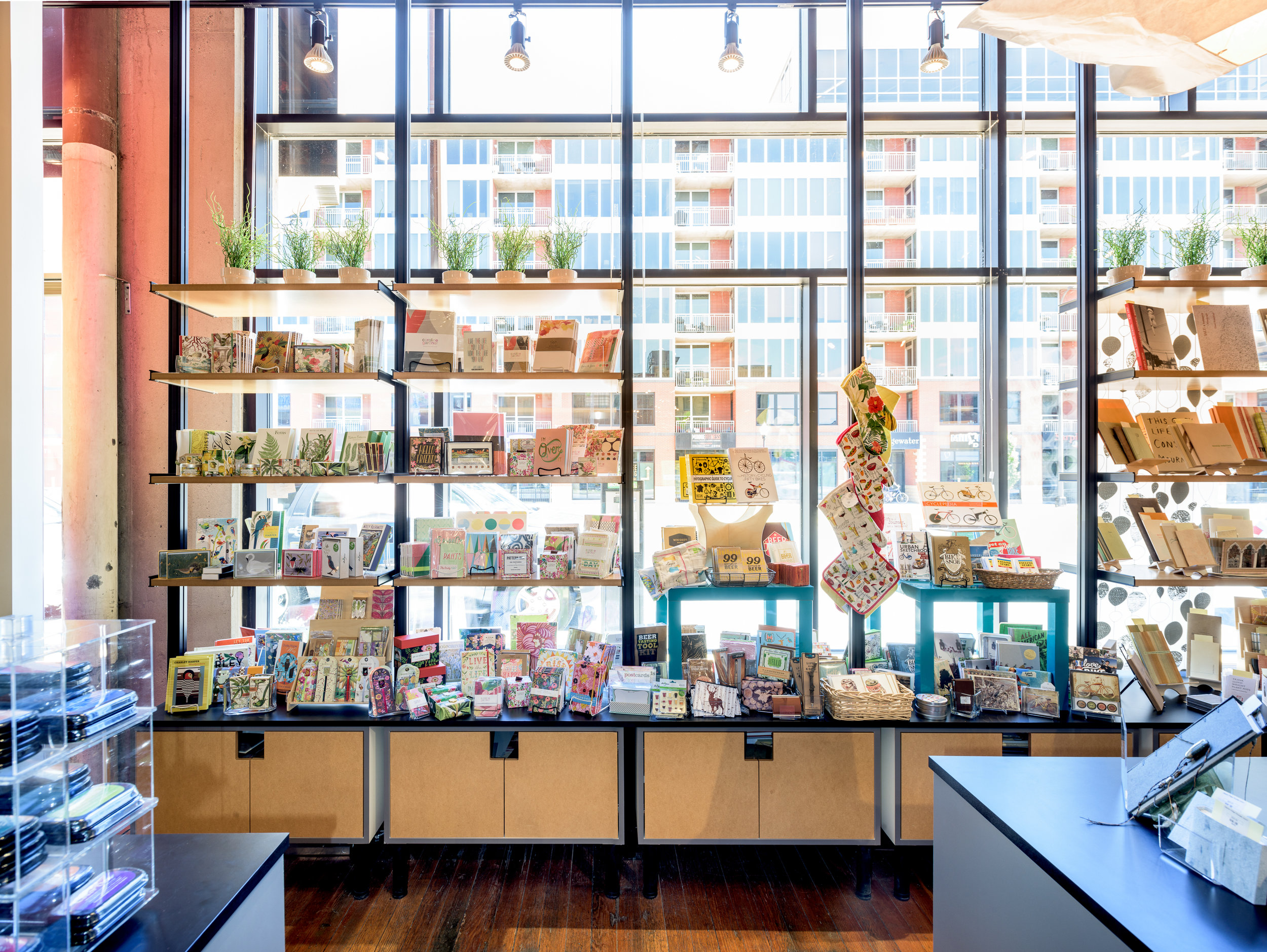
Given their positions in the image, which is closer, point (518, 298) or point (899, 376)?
point (518, 298)

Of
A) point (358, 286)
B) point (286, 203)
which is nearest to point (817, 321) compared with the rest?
point (358, 286)

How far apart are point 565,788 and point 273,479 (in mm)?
1967

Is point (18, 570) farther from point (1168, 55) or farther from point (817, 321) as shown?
point (817, 321)

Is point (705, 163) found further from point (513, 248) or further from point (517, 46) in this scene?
point (513, 248)

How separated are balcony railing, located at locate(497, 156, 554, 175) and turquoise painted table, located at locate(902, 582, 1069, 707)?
9.95 feet

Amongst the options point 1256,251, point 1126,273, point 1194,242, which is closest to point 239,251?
point 1126,273

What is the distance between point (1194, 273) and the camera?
310 centimetres

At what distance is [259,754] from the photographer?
2.95m

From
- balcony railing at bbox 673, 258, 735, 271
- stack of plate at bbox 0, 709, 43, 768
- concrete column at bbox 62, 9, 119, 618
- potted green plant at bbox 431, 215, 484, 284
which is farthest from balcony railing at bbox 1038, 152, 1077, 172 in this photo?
concrete column at bbox 62, 9, 119, 618

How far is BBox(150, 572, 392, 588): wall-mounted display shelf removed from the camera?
313 centimetres

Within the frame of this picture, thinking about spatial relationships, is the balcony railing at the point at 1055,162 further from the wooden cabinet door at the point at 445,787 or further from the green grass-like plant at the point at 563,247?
the wooden cabinet door at the point at 445,787

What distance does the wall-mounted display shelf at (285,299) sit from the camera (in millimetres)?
3115

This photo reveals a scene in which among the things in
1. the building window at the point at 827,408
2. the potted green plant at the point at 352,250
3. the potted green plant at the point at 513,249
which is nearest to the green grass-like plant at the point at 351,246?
the potted green plant at the point at 352,250

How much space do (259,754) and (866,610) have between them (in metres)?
2.84
